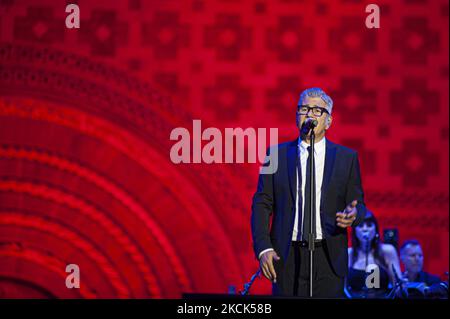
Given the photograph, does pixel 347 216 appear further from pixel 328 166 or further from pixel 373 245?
pixel 373 245

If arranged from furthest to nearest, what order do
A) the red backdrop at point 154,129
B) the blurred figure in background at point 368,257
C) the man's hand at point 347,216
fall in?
the red backdrop at point 154,129 → the blurred figure in background at point 368,257 → the man's hand at point 347,216

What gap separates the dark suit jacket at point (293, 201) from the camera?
3225 mm

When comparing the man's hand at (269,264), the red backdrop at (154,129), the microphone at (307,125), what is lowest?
the man's hand at (269,264)

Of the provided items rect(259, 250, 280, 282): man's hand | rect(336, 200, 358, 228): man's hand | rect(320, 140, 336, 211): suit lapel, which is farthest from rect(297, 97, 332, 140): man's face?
rect(259, 250, 280, 282): man's hand

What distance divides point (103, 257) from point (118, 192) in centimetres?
51

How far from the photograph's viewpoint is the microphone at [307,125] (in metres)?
3.17

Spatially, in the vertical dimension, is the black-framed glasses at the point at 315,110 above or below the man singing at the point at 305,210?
above

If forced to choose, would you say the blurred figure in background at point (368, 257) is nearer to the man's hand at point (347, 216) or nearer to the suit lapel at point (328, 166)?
the suit lapel at point (328, 166)

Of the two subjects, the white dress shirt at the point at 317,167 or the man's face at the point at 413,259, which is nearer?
the white dress shirt at the point at 317,167

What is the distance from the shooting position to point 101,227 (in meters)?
5.72

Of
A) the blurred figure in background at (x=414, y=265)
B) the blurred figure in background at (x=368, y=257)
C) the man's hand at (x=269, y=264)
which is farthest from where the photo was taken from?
the blurred figure in background at (x=414, y=265)

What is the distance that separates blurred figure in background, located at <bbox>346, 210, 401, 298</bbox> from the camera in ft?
17.3

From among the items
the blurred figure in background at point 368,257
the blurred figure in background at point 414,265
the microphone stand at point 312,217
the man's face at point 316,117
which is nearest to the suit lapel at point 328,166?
the man's face at point 316,117

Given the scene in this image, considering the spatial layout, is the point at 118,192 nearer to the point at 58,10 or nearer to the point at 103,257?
the point at 103,257
